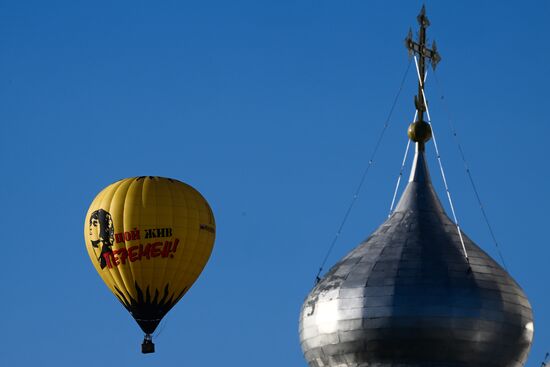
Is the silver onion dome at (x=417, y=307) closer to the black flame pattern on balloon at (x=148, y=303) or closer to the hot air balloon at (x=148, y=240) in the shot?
the hot air balloon at (x=148, y=240)

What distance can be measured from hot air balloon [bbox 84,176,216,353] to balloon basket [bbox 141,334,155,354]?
1.30 m

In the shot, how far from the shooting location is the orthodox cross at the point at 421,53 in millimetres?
130875

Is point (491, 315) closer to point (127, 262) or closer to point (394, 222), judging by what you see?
point (394, 222)

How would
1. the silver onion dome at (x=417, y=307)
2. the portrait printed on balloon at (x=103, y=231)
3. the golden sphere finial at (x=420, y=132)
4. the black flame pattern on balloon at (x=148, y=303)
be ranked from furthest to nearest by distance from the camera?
the golden sphere finial at (x=420, y=132) → the black flame pattern on balloon at (x=148, y=303) → the portrait printed on balloon at (x=103, y=231) → the silver onion dome at (x=417, y=307)

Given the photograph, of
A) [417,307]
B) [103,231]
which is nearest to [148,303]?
[103,231]

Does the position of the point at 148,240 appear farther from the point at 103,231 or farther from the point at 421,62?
the point at 421,62

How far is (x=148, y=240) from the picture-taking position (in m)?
128

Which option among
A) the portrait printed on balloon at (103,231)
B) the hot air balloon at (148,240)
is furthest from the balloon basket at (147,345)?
the portrait printed on balloon at (103,231)

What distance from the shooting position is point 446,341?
403ft

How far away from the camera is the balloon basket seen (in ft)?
427

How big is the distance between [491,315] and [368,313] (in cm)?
401

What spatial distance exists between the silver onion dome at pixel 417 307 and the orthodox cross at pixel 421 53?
5.81 metres

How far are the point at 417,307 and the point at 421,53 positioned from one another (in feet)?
39.7

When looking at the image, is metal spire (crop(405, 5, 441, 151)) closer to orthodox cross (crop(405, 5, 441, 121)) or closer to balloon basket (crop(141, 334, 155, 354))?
orthodox cross (crop(405, 5, 441, 121))
